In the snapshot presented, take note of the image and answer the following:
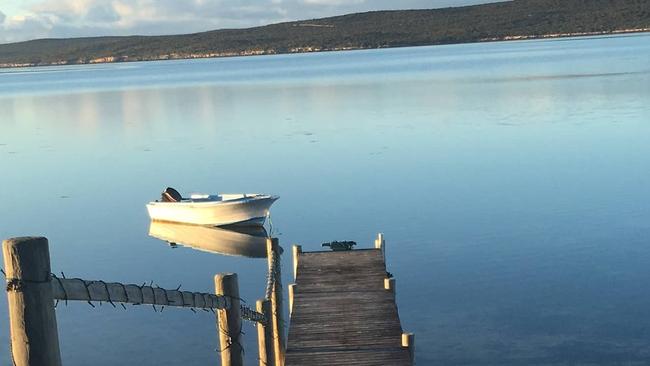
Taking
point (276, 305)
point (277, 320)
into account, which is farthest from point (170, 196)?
point (277, 320)

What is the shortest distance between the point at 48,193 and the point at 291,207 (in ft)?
33.4

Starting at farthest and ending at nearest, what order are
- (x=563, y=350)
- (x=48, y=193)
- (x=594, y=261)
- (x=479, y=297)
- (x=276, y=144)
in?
(x=276, y=144) < (x=48, y=193) < (x=594, y=261) < (x=479, y=297) < (x=563, y=350)

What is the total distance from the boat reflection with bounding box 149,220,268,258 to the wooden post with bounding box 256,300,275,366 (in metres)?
12.8

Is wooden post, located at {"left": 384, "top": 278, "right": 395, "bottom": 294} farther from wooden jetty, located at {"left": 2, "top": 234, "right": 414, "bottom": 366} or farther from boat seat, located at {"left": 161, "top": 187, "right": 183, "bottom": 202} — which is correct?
boat seat, located at {"left": 161, "top": 187, "right": 183, "bottom": 202}

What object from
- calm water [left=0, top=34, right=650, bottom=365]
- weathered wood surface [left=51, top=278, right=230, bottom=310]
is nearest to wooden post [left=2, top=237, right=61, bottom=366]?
weathered wood surface [left=51, top=278, right=230, bottom=310]

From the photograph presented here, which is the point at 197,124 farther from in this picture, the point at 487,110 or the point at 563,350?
the point at 563,350

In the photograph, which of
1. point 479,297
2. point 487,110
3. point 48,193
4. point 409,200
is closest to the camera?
point 479,297

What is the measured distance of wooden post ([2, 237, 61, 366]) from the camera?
152 inches

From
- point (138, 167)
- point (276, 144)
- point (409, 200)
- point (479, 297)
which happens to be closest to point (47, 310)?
point (479, 297)

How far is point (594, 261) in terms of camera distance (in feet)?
64.6

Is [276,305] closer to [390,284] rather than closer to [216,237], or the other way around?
[390,284]

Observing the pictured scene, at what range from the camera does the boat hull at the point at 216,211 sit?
26.8 metres

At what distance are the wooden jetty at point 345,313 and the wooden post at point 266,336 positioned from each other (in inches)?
22.2

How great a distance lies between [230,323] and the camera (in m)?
7.37
